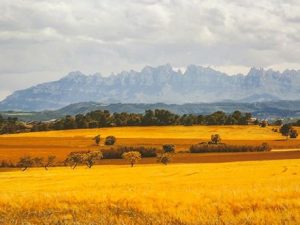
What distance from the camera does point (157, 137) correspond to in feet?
611

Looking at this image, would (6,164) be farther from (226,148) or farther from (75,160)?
(226,148)

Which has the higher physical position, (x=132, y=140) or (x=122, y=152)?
(x=132, y=140)

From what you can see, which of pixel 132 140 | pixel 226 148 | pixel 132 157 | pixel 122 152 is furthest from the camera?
pixel 132 140

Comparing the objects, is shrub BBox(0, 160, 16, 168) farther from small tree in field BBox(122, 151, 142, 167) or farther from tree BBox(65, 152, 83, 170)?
small tree in field BBox(122, 151, 142, 167)

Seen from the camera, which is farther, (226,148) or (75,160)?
(226,148)

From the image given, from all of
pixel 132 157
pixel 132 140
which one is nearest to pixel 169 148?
pixel 132 157

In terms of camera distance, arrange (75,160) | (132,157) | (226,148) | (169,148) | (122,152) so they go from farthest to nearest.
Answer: (226,148)
(169,148)
(122,152)
(75,160)
(132,157)

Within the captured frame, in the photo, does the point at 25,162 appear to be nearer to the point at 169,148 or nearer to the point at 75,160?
the point at 75,160

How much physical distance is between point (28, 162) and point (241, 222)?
9700cm

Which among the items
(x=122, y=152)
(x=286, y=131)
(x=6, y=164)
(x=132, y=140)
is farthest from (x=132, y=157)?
(x=286, y=131)

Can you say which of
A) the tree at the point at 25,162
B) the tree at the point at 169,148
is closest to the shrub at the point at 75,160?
the tree at the point at 25,162

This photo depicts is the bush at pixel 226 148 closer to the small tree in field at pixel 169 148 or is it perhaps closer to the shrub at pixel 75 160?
the small tree in field at pixel 169 148

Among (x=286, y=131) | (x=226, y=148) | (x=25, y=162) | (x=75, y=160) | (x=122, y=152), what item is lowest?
(x=226, y=148)

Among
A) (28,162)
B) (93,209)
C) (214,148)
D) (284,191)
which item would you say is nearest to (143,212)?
(93,209)
